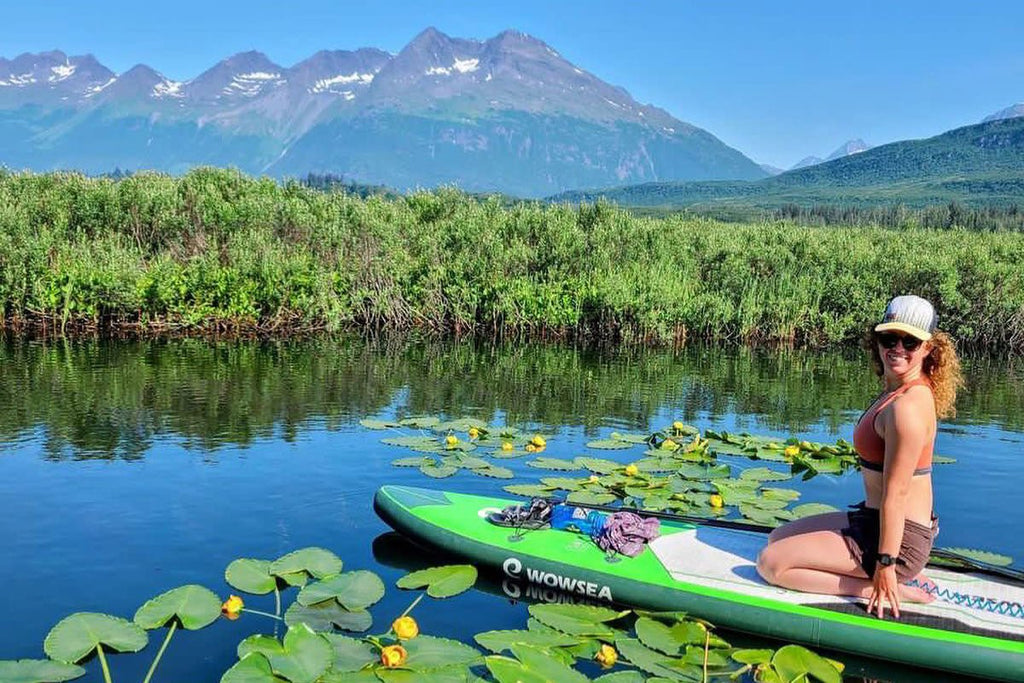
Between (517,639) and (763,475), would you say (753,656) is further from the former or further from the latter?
(763,475)

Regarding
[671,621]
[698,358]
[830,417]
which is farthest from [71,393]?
[698,358]

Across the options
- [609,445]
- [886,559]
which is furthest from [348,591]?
[609,445]

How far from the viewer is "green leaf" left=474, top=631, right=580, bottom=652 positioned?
17.4 feet

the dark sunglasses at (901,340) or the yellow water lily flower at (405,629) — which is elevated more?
the dark sunglasses at (901,340)

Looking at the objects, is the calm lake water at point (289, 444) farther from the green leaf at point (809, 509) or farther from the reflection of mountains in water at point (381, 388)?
the green leaf at point (809, 509)

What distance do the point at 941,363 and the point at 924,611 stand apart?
5.20ft

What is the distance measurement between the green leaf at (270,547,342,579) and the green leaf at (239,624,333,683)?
1042 millimetres

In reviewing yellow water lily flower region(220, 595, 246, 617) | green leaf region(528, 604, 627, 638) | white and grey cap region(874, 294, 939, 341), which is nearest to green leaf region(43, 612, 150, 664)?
yellow water lily flower region(220, 595, 246, 617)

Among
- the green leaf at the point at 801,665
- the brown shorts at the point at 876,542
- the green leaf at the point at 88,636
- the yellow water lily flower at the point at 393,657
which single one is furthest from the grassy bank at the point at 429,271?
the yellow water lily flower at the point at 393,657

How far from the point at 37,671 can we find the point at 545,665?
9.03ft

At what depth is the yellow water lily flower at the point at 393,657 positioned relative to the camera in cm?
487

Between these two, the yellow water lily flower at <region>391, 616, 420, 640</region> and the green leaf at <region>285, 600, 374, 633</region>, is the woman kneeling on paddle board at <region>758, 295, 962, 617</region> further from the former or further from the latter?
the green leaf at <region>285, 600, 374, 633</region>

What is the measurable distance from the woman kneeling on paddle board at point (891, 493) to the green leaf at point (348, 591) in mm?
2645

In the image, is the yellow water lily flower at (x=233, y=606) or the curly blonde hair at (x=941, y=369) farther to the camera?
the yellow water lily flower at (x=233, y=606)
